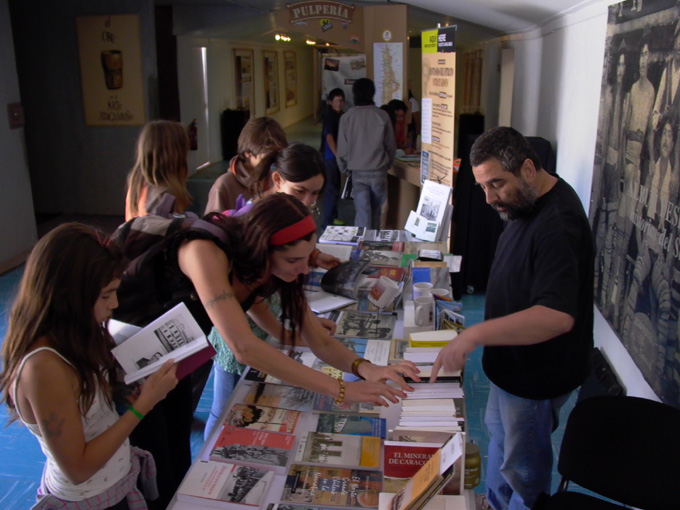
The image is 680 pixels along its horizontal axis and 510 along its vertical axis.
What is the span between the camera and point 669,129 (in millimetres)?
1922

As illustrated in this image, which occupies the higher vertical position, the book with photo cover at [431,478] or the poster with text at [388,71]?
the poster with text at [388,71]

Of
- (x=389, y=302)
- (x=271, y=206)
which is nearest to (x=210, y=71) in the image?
(x=389, y=302)

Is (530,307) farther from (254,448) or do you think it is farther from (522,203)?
(254,448)

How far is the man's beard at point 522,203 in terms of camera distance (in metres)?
1.82

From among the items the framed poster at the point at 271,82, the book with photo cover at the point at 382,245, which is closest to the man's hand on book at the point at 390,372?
the book with photo cover at the point at 382,245

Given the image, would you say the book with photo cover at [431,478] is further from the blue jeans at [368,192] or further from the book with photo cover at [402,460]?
the blue jeans at [368,192]

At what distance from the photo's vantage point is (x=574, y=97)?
3.65 meters

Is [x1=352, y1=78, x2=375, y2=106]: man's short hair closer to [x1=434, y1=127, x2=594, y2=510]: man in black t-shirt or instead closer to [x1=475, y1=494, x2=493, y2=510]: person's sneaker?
[x1=434, y1=127, x2=594, y2=510]: man in black t-shirt

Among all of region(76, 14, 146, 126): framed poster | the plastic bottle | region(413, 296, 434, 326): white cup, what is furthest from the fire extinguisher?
the plastic bottle

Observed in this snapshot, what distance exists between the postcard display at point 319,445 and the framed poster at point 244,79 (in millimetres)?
9703

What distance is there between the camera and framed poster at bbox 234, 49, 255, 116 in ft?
35.9

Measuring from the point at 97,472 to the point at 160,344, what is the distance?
35 centimetres

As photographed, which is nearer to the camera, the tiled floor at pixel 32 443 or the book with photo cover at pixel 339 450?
the book with photo cover at pixel 339 450

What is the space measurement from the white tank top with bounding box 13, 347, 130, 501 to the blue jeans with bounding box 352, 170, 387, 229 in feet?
14.8
